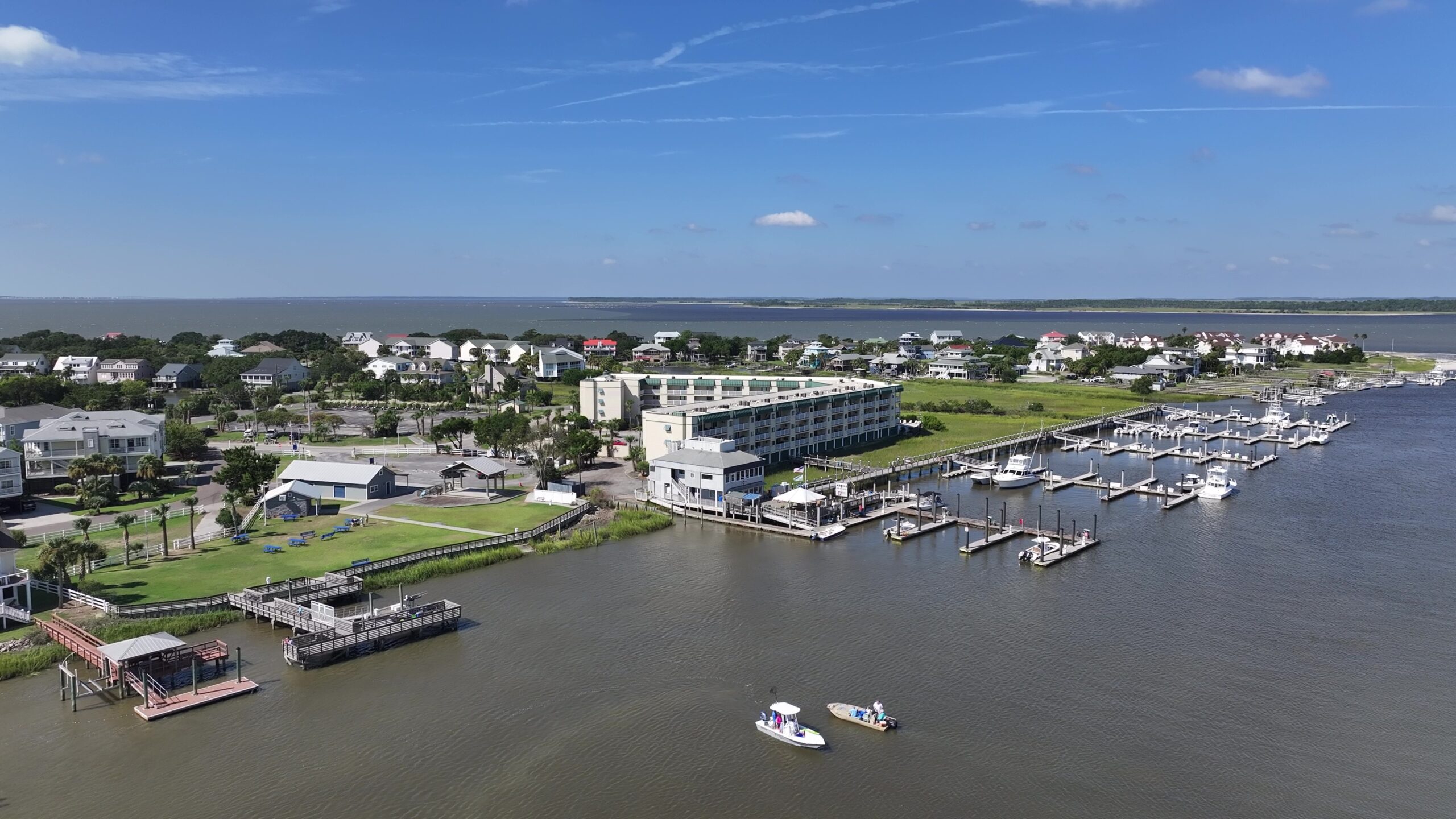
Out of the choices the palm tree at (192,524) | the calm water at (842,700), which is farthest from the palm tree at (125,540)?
the calm water at (842,700)

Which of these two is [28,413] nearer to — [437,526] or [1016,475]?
[437,526]

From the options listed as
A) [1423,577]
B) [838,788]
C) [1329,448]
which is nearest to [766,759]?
[838,788]

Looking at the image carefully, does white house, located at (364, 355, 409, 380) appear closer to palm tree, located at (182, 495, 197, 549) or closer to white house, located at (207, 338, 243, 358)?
white house, located at (207, 338, 243, 358)

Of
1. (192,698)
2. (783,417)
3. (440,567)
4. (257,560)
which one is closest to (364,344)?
(783,417)

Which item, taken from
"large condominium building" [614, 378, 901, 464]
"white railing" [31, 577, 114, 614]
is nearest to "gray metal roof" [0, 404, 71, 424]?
"white railing" [31, 577, 114, 614]

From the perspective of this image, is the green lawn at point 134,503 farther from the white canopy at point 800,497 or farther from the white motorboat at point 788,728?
the white motorboat at point 788,728

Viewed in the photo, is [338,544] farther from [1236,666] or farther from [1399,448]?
[1399,448]
